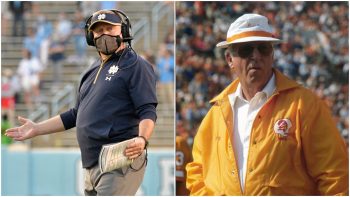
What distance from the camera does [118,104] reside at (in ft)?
15.9

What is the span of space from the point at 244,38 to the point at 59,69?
12.3 m

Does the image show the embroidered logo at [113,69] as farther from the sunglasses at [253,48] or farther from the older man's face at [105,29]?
the sunglasses at [253,48]

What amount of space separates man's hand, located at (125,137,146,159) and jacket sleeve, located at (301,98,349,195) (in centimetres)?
90

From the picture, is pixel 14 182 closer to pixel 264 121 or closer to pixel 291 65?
pixel 291 65

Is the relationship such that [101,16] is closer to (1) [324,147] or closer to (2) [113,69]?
(2) [113,69]

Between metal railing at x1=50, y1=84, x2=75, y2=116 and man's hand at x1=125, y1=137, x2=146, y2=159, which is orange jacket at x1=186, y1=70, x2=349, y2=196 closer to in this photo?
man's hand at x1=125, y1=137, x2=146, y2=159

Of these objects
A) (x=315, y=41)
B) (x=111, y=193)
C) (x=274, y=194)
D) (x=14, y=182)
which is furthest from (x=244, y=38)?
(x=315, y=41)

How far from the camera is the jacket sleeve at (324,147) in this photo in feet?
13.8

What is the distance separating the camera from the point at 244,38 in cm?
437

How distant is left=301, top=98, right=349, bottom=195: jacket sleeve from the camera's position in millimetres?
4195

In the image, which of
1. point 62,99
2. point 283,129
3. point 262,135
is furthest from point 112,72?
point 62,99

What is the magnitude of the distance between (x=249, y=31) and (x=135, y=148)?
2.86 feet

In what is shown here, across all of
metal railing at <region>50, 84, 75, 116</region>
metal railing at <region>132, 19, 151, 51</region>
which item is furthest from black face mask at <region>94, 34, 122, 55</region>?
metal railing at <region>132, 19, 151, 51</region>

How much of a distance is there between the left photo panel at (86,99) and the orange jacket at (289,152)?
21.8 inches
